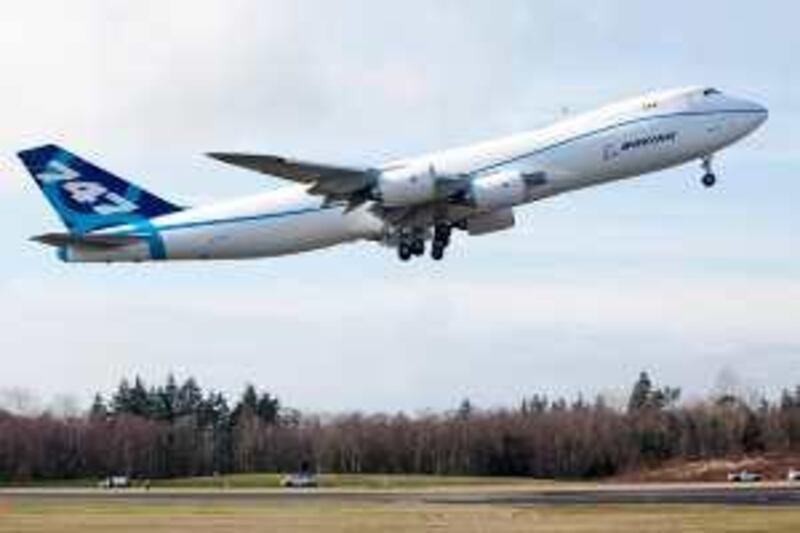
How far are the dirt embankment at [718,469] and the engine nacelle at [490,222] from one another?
75.8 m

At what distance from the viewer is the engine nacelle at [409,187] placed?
6388 centimetres

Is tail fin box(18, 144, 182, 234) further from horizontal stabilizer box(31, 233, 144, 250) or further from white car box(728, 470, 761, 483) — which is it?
white car box(728, 470, 761, 483)

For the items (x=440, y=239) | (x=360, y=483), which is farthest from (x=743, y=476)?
(x=440, y=239)

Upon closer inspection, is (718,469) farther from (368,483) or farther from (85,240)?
(85,240)

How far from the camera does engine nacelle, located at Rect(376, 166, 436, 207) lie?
6388 centimetres

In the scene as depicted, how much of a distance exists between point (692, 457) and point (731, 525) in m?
129

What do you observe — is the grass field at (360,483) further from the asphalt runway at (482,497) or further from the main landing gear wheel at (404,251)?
the main landing gear wheel at (404,251)

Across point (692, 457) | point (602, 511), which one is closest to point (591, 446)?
point (692, 457)

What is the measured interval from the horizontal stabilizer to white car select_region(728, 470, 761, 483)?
246 feet

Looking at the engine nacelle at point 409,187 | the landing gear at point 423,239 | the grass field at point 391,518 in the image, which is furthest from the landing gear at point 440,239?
the grass field at point 391,518

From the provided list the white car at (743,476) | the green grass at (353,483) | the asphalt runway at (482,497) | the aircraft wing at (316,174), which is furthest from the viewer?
the white car at (743,476)

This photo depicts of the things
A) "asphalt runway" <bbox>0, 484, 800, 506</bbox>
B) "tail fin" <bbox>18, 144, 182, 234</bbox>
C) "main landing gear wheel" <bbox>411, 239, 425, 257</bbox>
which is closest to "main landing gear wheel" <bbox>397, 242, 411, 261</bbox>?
"main landing gear wheel" <bbox>411, 239, 425, 257</bbox>

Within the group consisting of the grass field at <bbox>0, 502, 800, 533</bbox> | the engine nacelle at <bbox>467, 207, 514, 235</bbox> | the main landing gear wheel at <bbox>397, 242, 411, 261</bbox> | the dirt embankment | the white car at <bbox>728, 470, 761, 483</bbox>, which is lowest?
the grass field at <bbox>0, 502, 800, 533</bbox>

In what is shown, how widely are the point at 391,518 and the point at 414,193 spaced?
523 inches
